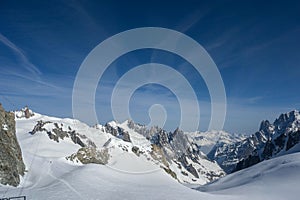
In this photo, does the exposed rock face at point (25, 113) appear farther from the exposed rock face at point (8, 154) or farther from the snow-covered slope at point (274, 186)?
the snow-covered slope at point (274, 186)

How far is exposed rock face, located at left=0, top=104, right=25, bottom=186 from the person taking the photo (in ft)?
110

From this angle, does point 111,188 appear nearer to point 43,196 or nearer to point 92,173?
point 43,196

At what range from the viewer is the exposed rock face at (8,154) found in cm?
3347

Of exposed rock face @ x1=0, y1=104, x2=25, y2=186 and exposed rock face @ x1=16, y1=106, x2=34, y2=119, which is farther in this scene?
exposed rock face @ x1=16, y1=106, x2=34, y2=119

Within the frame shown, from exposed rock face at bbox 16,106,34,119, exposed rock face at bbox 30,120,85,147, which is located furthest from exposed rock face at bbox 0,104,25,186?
exposed rock face at bbox 16,106,34,119

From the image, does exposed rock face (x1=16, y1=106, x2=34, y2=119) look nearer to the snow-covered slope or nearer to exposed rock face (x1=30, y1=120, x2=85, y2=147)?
exposed rock face (x1=30, y1=120, x2=85, y2=147)

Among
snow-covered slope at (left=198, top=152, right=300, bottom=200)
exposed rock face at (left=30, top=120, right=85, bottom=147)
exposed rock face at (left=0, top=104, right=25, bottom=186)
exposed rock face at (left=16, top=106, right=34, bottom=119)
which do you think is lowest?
snow-covered slope at (left=198, top=152, right=300, bottom=200)

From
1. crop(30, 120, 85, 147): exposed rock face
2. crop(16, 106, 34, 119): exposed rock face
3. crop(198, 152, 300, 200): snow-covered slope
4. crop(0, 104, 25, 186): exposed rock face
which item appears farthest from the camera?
crop(16, 106, 34, 119): exposed rock face

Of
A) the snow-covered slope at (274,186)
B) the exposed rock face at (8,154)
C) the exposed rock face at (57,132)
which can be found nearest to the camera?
the snow-covered slope at (274,186)

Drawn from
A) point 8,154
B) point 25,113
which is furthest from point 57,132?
point 8,154

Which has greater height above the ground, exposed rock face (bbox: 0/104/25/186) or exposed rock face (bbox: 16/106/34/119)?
exposed rock face (bbox: 16/106/34/119)

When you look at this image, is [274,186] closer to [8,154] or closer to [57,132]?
[8,154]

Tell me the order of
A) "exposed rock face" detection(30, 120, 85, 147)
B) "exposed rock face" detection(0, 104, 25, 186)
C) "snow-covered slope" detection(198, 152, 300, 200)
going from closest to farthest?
"snow-covered slope" detection(198, 152, 300, 200) → "exposed rock face" detection(0, 104, 25, 186) → "exposed rock face" detection(30, 120, 85, 147)

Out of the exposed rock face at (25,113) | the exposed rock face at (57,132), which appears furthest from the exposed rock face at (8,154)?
the exposed rock face at (25,113)
